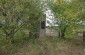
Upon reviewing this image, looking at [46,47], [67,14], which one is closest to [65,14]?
[67,14]

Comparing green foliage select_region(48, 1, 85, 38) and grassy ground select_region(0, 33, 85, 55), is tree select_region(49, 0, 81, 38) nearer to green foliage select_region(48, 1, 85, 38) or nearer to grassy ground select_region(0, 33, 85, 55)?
green foliage select_region(48, 1, 85, 38)

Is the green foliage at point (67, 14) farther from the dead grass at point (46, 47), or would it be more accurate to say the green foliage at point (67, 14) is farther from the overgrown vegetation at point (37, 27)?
the dead grass at point (46, 47)

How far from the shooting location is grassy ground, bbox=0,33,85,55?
1020 cm

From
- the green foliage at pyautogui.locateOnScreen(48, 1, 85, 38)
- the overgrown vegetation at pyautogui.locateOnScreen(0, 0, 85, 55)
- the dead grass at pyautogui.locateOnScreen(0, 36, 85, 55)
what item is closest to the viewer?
the overgrown vegetation at pyautogui.locateOnScreen(0, 0, 85, 55)

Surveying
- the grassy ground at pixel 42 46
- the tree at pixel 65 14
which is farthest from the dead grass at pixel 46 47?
the tree at pixel 65 14

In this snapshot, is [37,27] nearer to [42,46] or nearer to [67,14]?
[42,46]

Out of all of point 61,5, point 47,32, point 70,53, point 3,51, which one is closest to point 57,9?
point 61,5

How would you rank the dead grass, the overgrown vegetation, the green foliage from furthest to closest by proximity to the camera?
the green foliage → the dead grass → the overgrown vegetation

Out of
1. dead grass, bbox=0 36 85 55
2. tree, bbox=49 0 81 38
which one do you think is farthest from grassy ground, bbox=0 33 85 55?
tree, bbox=49 0 81 38

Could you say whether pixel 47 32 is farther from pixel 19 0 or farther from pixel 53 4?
pixel 19 0

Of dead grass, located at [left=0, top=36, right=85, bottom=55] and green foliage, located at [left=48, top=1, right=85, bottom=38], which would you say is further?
green foliage, located at [left=48, top=1, right=85, bottom=38]

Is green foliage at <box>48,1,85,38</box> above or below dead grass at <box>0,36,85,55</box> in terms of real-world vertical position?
above

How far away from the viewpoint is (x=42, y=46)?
11.0 m

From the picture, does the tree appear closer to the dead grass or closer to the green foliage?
the green foliage
